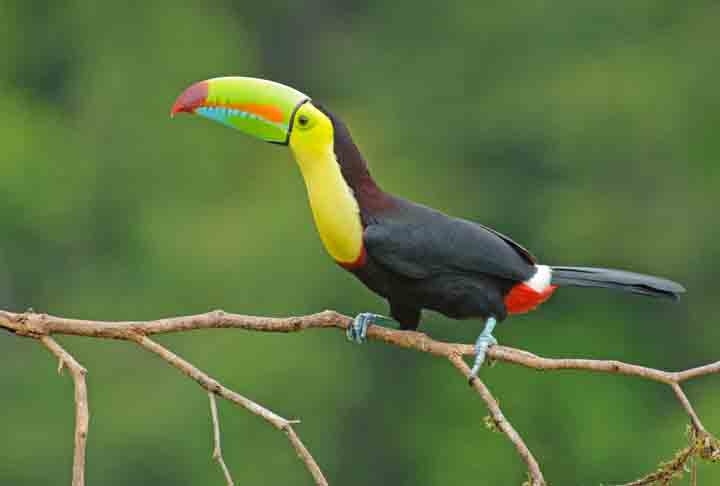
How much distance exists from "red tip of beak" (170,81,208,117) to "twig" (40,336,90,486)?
2.26ft

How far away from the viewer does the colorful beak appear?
3988mm

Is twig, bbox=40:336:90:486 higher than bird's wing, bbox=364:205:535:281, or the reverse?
bird's wing, bbox=364:205:535:281

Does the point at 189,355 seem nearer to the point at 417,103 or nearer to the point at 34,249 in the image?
the point at 34,249

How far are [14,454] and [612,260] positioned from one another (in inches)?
169

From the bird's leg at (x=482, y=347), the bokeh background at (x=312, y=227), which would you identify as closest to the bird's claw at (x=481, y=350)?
the bird's leg at (x=482, y=347)

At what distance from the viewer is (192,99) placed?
3979 mm

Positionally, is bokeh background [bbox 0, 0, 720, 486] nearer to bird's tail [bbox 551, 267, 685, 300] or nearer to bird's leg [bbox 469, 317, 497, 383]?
bird's tail [bbox 551, 267, 685, 300]

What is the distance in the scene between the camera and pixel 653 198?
15.2 metres

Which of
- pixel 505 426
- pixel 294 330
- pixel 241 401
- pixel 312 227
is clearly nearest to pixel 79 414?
pixel 241 401

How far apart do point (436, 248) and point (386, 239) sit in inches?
5.7

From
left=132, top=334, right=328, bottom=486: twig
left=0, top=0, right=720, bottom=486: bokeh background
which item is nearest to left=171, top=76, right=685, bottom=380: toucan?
left=132, top=334, right=328, bottom=486: twig

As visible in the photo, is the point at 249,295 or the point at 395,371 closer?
the point at 249,295

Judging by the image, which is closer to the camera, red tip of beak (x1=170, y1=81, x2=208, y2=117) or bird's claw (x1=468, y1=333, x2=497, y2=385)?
bird's claw (x1=468, y1=333, x2=497, y2=385)

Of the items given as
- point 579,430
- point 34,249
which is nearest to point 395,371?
point 579,430
